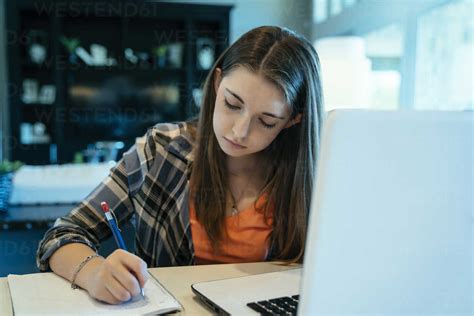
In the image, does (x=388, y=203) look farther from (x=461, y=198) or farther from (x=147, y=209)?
(x=147, y=209)

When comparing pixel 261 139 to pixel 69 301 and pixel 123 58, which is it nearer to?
pixel 69 301

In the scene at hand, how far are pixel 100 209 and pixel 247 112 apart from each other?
35 centimetres

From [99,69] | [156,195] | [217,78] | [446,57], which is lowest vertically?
[156,195]

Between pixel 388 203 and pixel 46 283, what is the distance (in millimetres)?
596

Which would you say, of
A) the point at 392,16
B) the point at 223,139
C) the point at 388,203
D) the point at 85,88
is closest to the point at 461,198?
the point at 388,203

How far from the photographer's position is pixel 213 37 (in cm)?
486

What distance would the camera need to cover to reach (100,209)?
100 cm

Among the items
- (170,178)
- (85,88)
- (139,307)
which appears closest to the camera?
(139,307)

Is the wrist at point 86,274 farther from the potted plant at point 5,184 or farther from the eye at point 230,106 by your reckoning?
the potted plant at point 5,184

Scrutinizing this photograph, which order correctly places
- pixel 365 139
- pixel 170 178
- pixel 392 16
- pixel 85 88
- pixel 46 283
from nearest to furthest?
1. pixel 365 139
2. pixel 46 283
3. pixel 170 178
4. pixel 392 16
5. pixel 85 88

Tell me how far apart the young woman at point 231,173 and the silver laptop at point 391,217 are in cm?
52

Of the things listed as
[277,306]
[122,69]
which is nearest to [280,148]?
[277,306]

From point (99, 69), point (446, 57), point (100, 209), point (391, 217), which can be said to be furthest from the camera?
point (99, 69)

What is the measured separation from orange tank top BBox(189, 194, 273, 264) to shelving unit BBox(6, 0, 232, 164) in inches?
142
